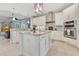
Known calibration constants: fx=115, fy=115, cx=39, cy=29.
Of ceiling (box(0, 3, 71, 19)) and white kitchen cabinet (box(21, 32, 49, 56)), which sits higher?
ceiling (box(0, 3, 71, 19))

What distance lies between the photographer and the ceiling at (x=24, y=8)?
16.1 ft

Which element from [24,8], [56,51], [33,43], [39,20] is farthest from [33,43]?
[24,8]

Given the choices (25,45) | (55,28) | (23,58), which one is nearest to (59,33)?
(55,28)

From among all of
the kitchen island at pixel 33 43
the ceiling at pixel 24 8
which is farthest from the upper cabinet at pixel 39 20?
the kitchen island at pixel 33 43

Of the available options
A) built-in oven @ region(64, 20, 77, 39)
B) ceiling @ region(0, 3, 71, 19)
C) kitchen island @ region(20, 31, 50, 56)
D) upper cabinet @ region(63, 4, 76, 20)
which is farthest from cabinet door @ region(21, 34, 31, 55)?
upper cabinet @ region(63, 4, 76, 20)

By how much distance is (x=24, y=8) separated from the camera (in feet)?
19.5

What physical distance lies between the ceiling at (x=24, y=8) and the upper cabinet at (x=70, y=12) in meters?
0.28

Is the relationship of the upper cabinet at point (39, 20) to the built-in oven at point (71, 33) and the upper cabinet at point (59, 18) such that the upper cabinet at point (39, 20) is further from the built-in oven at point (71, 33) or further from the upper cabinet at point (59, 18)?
the built-in oven at point (71, 33)

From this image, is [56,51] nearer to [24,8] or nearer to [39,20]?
[39,20]

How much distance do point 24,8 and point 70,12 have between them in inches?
90.7

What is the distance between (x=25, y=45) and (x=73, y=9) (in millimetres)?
2785

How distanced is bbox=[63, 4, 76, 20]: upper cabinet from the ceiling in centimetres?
28

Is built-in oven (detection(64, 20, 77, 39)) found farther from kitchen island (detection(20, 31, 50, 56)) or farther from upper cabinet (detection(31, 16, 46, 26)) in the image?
kitchen island (detection(20, 31, 50, 56))

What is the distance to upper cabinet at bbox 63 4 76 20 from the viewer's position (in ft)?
16.6
